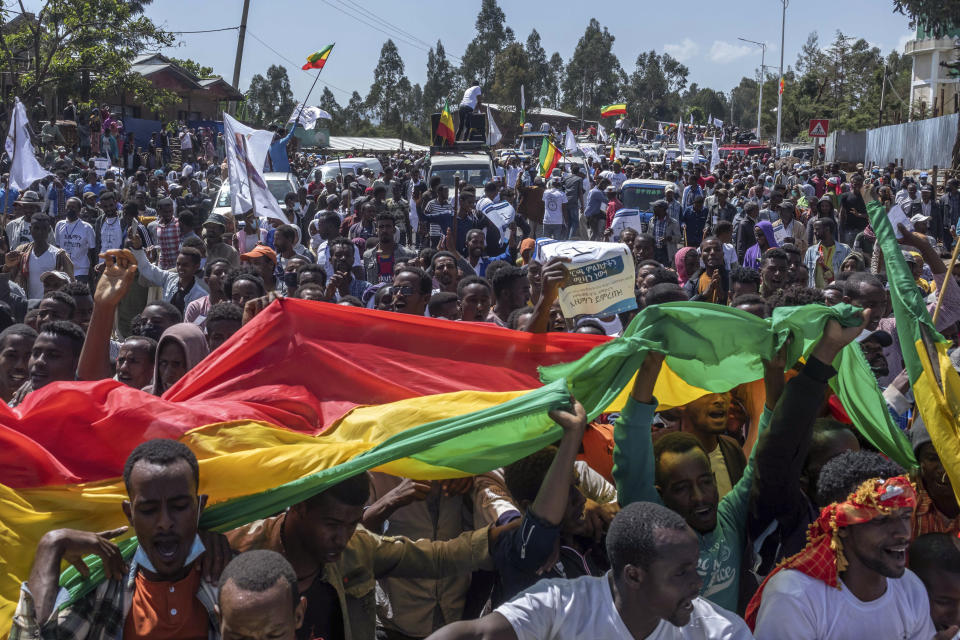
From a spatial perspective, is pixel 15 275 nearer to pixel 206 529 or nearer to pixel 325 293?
pixel 325 293

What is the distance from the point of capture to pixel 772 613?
3.14 m

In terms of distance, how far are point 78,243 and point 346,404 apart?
8.24 meters

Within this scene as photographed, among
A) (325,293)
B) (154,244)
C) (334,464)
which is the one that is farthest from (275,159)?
(334,464)

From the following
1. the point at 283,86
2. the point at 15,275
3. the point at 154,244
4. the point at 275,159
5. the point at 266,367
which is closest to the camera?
the point at 266,367

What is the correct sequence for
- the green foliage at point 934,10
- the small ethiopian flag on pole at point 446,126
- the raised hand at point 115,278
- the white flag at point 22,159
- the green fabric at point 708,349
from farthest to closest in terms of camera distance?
1. the green foliage at point 934,10
2. the small ethiopian flag on pole at point 446,126
3. the white flag at point 22,159
4. the raised hand at point 115,278
5. the green fabric at point 708,349

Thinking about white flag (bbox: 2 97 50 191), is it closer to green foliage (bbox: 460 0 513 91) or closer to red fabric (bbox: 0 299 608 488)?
red fabric (bbox: 0 299 608 488)

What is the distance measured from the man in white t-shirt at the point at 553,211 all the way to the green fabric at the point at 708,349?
1390 cm

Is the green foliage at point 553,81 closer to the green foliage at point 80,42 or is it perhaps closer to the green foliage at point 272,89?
the green foliage at point 272,89

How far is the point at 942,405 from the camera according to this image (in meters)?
3.86

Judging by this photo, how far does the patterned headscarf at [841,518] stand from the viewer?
3.17 meters

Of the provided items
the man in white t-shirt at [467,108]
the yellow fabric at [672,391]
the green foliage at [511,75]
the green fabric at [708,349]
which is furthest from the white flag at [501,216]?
the green foliage at [511,75]

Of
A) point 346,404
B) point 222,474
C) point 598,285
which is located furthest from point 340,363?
point 598,285

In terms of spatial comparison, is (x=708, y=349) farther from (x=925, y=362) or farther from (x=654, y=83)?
(x=654, y=83)

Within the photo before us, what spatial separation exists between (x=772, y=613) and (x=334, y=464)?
144cm
